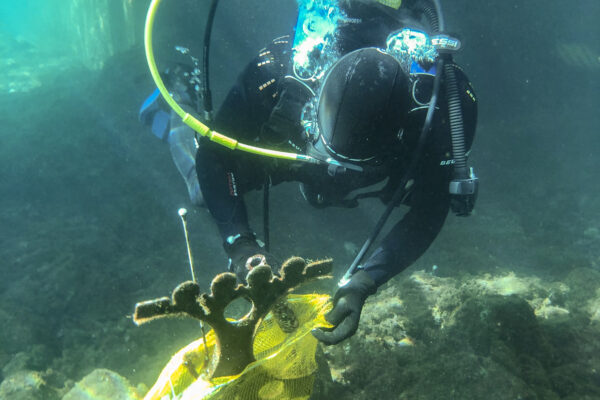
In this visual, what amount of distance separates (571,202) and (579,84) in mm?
5857

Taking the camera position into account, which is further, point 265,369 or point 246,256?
point 246,256

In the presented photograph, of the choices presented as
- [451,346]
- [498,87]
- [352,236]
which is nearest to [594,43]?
[498,87]

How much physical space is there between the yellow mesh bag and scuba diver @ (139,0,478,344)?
38cm

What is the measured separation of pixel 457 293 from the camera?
159 inches

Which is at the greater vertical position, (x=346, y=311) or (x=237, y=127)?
(x=237, y=127)

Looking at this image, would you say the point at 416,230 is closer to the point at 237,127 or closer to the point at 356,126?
the point at 356,126

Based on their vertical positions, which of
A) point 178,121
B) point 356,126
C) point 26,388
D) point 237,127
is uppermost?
→ point 356,126

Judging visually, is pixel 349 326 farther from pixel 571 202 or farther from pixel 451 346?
pixel 571 202

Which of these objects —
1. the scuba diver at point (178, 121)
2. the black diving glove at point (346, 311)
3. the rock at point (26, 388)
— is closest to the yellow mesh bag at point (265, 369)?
the black diving glove at point (346, 311)

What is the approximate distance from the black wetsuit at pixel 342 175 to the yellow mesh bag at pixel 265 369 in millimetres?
929

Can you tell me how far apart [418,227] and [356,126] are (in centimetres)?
122

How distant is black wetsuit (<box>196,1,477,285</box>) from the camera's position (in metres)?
2.60

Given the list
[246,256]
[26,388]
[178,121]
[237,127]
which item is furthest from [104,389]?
[178,121]

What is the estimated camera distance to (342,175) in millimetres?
2359
